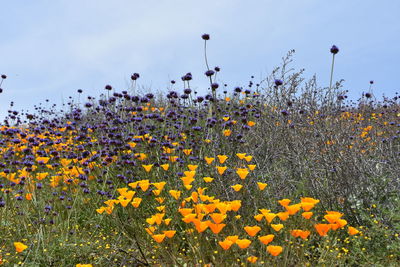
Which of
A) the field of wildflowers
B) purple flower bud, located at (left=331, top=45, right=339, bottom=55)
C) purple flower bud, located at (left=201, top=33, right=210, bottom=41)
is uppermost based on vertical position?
purple flower bud, located at (left=201, top=33, right=210, bottom=41)

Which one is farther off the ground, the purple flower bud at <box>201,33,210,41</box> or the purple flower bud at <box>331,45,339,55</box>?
the purple flower bud at <box>201,33,210,41</box>

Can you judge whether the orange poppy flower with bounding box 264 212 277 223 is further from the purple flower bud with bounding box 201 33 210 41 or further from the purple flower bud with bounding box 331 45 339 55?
the purple flower bud with bounding box 201 33 210 41

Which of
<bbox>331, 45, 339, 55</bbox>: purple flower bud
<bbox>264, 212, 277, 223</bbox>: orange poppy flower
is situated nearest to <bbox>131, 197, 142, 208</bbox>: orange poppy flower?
<bbox>264, 212, 277, 223</bbox>: orange poppy flower

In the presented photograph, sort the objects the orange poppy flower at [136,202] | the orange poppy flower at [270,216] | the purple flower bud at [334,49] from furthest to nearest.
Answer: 1. the purple flower bud at [334,49]
2. the orange poppy flower at [136,202]
3. the orange poppy flower at [270,216]

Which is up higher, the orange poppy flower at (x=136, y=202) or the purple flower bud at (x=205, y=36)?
the purple flower bud at (x=205, y=36)

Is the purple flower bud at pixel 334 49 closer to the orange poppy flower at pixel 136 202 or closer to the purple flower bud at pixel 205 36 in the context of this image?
the purple flower bud at pixel 205 36

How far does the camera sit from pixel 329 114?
15.0ft

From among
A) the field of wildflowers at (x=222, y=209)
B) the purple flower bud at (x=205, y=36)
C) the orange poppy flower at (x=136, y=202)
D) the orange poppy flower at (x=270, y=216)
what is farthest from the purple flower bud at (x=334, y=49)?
the orange poppy flower at (x=136, y=202)

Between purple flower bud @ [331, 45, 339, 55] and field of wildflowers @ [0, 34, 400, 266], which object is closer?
field of wildflowers @ [0, 34, 400, 266]

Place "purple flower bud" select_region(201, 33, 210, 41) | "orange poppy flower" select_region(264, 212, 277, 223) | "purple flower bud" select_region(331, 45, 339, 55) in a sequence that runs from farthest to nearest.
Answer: "purple flower bud" select_region(201, 33, 210, 41) < "purple flower bud" select_region(331, 45, 339, 55) < "orange poppy flower" select_region(264, 212, 277, 223)

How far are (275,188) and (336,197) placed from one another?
599mm

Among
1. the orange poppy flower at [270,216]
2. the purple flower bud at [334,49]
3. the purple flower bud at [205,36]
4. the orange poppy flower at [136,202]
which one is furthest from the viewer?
the purple flower bud at [205,36]

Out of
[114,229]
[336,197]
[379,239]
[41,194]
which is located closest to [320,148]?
[336,197]

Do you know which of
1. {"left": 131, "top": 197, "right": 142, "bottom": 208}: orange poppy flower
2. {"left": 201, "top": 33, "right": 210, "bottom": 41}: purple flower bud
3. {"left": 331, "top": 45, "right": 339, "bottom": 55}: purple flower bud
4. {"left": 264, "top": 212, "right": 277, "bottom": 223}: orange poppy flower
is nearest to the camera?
{"left": 264, "top": 212, "right": 277, "bottom": 223}: orange poppy flower
